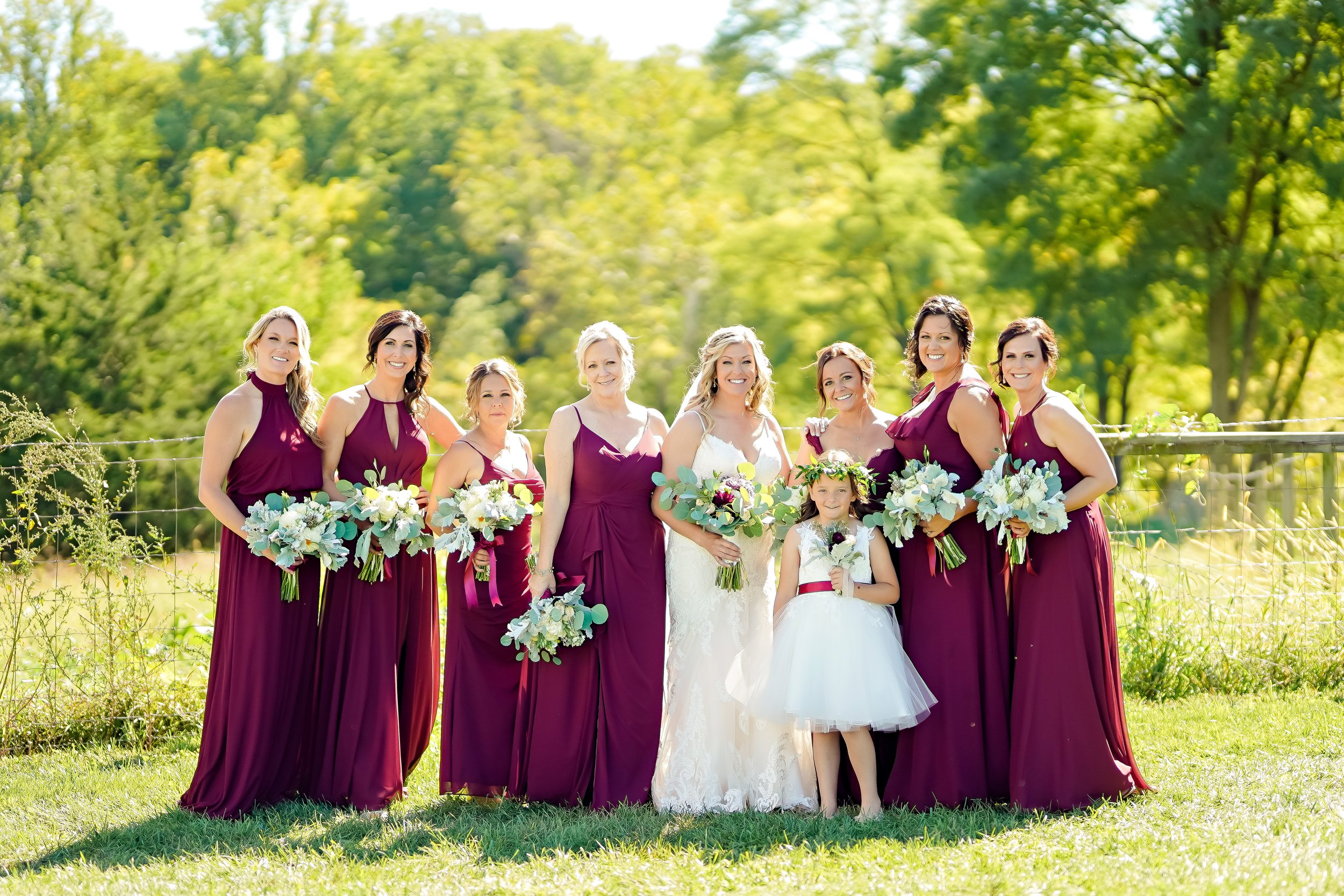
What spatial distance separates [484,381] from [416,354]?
1.24 ft

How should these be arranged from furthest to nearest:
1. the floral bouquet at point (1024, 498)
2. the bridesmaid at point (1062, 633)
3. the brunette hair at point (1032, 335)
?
the brunette hair at point (1032, 335) → the bridesmaid at point (1062, 633) → the floral bouquet at point (1024, 498)

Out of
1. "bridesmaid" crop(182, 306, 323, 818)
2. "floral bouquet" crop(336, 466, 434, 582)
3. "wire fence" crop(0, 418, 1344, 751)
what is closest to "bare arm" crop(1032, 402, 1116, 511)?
"wire fence" crop(0, 418, 1344, 751)

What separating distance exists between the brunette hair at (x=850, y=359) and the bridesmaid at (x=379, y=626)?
195 centimetres

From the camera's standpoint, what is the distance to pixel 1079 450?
215 inches

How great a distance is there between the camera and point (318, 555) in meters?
5.73

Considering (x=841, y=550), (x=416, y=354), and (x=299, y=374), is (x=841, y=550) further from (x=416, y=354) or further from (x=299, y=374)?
(x=299, y=374)

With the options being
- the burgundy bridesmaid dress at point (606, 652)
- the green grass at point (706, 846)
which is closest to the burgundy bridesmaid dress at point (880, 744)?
the green grass at point (706, 846)

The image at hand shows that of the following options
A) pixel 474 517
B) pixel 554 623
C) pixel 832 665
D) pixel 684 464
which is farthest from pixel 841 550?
pixel 474 517

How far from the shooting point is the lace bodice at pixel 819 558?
5523 millimetres

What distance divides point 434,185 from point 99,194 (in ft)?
48.5

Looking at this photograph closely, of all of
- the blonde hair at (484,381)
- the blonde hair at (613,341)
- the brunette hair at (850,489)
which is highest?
the blonde hair at (613,341)

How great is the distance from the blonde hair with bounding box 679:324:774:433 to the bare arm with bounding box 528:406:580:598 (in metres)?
0.56

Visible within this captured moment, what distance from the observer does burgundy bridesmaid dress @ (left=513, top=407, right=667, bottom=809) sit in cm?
579

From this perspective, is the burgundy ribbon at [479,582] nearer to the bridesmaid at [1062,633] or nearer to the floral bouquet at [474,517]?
the floral bouquet at [474,517]
